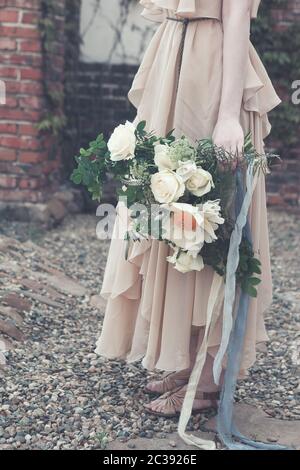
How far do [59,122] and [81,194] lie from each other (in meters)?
0.81

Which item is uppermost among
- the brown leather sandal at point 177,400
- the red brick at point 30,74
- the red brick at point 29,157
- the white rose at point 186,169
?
the red brick at point 30,74

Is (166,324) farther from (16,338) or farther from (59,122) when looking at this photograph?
(59,122)

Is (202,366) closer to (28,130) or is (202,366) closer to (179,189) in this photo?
(179,189)

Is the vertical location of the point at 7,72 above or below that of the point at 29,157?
above

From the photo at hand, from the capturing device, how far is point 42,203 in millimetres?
5465

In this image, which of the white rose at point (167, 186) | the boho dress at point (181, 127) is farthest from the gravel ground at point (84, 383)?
the white rose at point (167, 186)

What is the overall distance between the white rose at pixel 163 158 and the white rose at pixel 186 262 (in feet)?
0.92

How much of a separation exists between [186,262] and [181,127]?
48 cm

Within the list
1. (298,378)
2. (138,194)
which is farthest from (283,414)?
(138,194)

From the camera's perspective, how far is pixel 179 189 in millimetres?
2488

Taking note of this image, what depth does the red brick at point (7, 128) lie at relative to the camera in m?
5.33

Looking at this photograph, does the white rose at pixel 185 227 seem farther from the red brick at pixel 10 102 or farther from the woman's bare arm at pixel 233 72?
the red brick at pixel 10 102

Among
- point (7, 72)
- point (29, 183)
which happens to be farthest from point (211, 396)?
point (7, 72)

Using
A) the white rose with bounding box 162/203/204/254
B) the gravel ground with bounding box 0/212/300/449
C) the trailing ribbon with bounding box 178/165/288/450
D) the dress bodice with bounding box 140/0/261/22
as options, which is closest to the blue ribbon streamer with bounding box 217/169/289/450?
the trailing ribbon with bounding box 178/165/288/450
